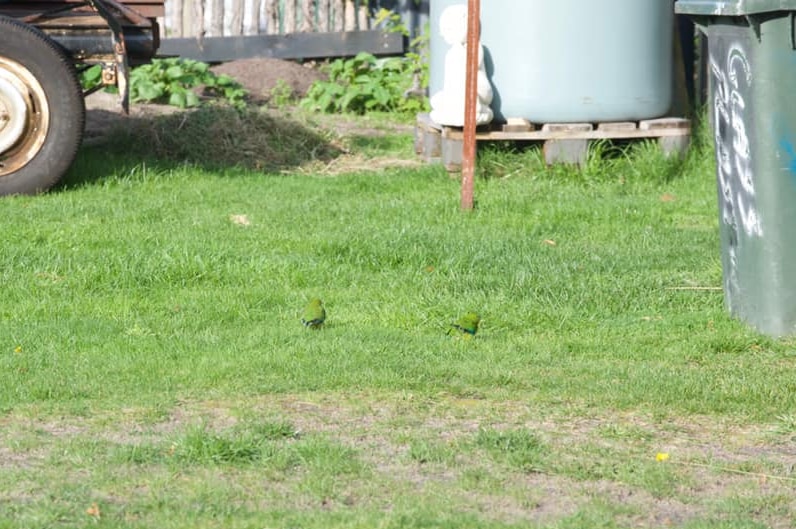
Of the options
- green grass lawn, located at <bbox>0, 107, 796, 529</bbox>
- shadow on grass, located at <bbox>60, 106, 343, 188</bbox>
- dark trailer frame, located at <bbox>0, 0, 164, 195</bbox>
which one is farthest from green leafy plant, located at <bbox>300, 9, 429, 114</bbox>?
dark trailer frame, located at <bbox>0, 0, 164, 195</bbox>

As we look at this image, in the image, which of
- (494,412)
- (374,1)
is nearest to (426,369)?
(494,412)

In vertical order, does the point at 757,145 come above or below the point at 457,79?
below

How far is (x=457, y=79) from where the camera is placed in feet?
31.5

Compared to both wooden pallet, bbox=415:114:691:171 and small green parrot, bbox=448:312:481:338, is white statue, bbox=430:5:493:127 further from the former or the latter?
small green parrot, bbox=448:312:481:338

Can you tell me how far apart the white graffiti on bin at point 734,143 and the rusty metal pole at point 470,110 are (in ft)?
8.11

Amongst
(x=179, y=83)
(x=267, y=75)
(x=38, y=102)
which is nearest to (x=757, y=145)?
(x=38, y=102)

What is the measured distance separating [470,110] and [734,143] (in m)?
2.91

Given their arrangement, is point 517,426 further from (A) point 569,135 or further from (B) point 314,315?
(A) point 569,135

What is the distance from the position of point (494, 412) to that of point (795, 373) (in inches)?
52.2

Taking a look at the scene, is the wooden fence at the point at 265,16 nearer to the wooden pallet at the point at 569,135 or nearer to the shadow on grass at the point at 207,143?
the shadow on grass at the point at 207,143

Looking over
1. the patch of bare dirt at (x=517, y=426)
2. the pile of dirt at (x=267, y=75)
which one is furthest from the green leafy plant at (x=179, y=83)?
the patch of bare dirt at (x=517, y=426)

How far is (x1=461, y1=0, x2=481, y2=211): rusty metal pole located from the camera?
27.2 ft

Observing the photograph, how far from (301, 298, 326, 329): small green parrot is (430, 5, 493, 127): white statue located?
392 cm

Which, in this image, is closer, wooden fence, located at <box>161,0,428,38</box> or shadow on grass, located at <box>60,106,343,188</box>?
shadow on grass, located at <box>60,106,343,188</box>
